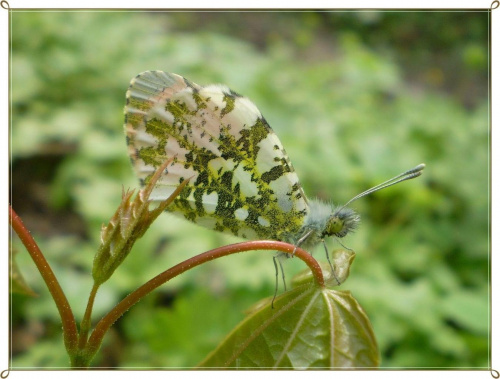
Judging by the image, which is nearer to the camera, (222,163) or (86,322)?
(86,322)

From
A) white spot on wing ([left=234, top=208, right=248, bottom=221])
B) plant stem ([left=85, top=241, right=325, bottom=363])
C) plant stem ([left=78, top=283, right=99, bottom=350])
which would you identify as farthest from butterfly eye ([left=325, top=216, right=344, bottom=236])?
plant stem ([left=78, top=283, right=99, bottom=350])

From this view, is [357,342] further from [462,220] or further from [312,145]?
[462,220]

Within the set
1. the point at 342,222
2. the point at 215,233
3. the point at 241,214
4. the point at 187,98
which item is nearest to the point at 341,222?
the point at 342,222

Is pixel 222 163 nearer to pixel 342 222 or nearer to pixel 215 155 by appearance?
pixel 215 155

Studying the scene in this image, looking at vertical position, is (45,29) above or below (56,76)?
above

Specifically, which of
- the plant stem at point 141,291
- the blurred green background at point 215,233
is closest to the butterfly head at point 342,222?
the plant stem at point 141,291

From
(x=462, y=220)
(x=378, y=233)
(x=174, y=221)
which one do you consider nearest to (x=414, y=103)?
(x=462, y=220)

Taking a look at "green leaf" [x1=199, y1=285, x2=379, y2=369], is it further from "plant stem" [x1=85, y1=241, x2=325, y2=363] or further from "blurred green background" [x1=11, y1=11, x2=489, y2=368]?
"blurred green background" [x1=11, y1=11, x2=489, y2=368]

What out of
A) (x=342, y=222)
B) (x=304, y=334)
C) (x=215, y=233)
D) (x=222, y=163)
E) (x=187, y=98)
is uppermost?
(x=187, y=98)
